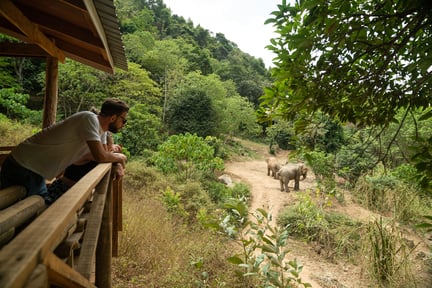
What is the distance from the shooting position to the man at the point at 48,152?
1727 mm

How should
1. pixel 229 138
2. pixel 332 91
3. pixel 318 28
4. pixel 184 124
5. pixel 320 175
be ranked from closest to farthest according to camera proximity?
pixel 318 28 < pixel 332 91 < pixel 320 175 < pixel 184 124 < pixel 229 138

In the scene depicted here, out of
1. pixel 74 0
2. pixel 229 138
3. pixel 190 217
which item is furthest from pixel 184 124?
pixel 74 0

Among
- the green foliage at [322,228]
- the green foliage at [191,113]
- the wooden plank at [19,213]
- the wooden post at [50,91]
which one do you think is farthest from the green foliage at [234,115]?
the wooden plank at [19,213]

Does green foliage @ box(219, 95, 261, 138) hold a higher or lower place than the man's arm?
higher

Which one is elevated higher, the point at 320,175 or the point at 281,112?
the point at 281,112

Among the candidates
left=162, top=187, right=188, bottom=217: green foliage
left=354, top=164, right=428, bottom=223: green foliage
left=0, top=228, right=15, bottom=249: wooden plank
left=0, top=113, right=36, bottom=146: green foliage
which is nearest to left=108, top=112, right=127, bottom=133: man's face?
left=0, top=228, right=15, bottom=249: wooden plank

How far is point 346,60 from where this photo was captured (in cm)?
167

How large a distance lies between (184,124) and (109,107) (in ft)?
57.9

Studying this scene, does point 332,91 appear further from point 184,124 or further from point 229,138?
point 229,138

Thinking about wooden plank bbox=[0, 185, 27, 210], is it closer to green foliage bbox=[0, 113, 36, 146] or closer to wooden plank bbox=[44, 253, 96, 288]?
wooden plank bbox=[44, 253, 96, 288]

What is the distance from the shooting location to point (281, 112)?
1.74 m

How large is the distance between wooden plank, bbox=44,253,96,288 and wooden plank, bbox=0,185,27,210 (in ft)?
3.25

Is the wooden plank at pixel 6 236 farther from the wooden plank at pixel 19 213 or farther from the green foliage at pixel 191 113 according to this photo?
the green foliage at pixel 191 113

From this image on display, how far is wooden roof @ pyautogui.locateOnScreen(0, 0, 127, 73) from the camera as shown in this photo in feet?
6.11
